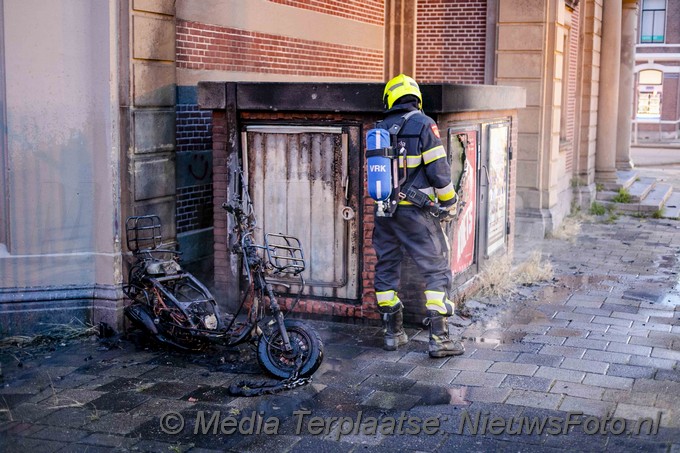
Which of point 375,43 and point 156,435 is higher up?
point 375,43

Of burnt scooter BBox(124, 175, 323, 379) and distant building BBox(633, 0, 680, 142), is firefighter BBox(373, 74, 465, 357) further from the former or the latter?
distant building BBox(633, 0, 680, 142)

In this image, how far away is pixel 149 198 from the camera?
839 cm

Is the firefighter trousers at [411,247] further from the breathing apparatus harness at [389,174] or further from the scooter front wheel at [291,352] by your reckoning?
the scooter front wheel at [291,352]

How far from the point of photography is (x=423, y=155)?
742cm

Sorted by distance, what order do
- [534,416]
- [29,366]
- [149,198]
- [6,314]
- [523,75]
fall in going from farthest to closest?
[523,75], [149,198], [6,314], [29,366], [534,416]

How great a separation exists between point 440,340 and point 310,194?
1.92 m

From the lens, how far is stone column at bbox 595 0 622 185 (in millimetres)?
18859

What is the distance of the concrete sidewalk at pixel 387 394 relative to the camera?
218 inches

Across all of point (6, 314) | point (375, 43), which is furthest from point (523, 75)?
point (6, 314)

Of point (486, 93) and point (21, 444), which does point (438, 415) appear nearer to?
point (21, 444)

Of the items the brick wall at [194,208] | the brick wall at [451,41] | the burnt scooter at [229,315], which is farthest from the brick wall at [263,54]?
the burnt scooter at [229,315]

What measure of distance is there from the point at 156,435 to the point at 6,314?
2798mm

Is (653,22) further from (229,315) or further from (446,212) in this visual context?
(229,315)

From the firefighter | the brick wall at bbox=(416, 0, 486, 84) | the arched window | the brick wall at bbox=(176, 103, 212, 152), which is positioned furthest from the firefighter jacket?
the arched window
